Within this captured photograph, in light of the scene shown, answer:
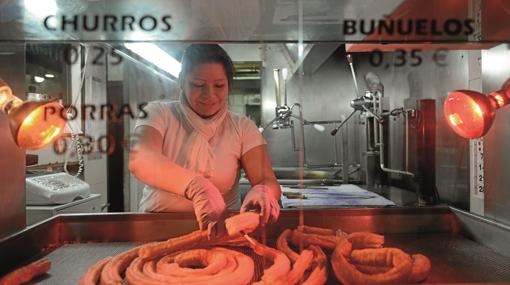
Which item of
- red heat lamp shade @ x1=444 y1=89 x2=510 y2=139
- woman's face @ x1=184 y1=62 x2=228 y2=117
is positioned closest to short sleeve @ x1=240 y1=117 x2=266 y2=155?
woman's face @ x1=184 y1=62 x2=228 y2=117

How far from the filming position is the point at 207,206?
0.93 m

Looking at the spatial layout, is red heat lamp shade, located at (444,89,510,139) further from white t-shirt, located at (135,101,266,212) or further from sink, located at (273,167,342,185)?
sink, located at (273,167,342,185)

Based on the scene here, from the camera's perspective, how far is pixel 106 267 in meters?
0.82

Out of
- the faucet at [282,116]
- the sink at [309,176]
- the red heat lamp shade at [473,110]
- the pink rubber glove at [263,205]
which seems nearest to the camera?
the red heat lamp shade at [473,110]

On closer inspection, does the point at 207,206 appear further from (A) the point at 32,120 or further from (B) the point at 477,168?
(B) the point at 477,168

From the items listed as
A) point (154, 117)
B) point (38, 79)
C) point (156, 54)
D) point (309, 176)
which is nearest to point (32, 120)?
point (154, 117)

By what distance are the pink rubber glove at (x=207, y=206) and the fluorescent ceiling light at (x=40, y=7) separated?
1.84ft

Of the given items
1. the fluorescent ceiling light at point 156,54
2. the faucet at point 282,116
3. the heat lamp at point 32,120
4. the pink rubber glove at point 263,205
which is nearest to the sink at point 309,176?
the faucet at point 282,116

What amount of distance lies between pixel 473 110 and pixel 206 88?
0.81m

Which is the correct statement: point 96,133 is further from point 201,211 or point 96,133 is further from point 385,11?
point 385,11

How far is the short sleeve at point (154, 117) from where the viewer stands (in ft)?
4.07

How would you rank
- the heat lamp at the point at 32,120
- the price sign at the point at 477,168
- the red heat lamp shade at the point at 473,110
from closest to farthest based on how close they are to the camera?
the heat lamp at the point at 32,120
the red heat lamp shade at the point at 473,110
the price sign at the point at 477,168

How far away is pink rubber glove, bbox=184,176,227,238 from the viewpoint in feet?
3.05

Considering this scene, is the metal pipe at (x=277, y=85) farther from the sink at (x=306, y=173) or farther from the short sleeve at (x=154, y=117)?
the short sleeve at (x=154, y=117)
